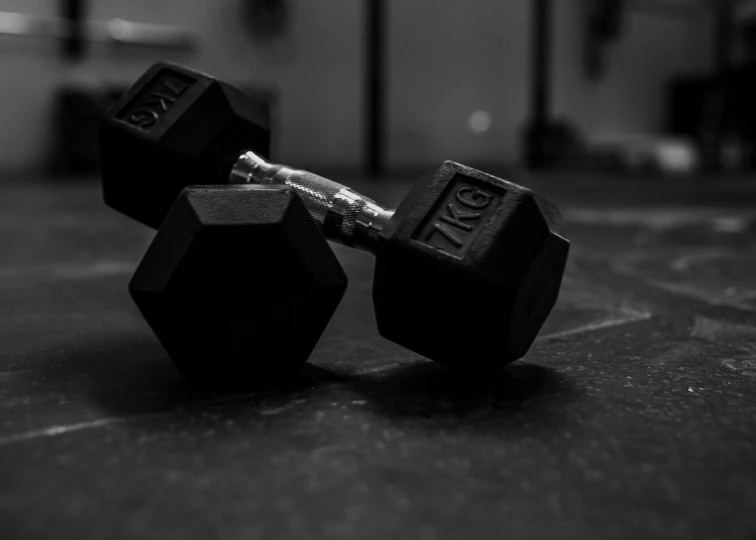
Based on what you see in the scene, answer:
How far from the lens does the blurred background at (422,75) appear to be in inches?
218

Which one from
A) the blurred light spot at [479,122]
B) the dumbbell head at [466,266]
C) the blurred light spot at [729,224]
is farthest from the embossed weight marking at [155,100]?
the blurred light spot at [479,122]

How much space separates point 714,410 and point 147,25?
592 cm

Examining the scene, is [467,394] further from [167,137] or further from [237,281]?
[167,137]

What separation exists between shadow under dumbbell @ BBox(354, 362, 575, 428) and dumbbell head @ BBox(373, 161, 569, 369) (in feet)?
0.09

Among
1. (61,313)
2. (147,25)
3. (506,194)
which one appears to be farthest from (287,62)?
(506,194)

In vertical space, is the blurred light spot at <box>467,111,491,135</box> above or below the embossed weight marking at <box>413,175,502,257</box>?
below

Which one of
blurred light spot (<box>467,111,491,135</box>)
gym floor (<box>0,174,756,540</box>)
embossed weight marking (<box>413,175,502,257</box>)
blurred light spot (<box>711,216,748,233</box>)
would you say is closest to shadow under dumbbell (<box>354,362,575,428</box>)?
gym floor (<box>0,174,756,540</box>)

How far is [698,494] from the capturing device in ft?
1.59

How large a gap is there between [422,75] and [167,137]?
663cm

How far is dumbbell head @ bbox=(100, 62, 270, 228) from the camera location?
2.97 feet

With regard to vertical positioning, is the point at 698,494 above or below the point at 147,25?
below

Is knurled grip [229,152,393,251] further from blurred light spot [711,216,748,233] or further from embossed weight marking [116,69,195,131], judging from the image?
blurred light spot [711,216,748,233]

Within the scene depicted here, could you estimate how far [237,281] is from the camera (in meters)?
0.67

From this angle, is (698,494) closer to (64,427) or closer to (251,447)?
(251,447)
